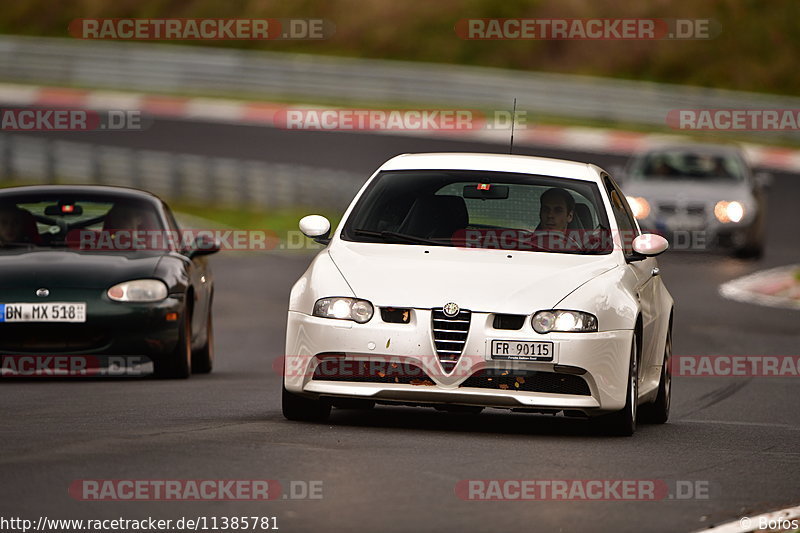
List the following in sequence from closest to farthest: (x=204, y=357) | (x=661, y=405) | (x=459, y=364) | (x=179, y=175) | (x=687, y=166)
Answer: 1. (x=459, y=364)
2. (x=661, y=405)
3. (x=204, y=357)
4. (x=687, y=166)
5. (x=179, y=175)

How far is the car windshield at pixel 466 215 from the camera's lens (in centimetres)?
1004

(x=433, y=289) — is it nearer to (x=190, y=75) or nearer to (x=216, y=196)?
(x=216, y=196)

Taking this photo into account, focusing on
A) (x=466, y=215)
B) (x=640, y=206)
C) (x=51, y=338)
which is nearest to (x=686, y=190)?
(x=640, y=206)

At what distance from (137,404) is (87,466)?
109 inches

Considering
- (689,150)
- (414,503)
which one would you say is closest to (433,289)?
(414,503)

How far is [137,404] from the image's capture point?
1055 cm

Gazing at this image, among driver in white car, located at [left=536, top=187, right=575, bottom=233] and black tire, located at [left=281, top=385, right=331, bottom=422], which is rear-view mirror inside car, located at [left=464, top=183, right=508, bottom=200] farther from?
black tire, located at [left=281, top=385, right=331, bottom=422]

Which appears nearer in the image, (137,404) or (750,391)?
(137,404)

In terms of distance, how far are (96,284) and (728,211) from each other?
13.1 m

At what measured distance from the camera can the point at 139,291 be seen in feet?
40.5

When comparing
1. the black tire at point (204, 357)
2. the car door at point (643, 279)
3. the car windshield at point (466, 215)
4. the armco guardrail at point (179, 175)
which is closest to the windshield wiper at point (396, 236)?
the car windshield at point (466, 215)

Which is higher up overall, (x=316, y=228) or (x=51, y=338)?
(x=316, y=228)

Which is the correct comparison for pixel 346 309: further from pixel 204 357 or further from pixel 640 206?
pixel 640 206

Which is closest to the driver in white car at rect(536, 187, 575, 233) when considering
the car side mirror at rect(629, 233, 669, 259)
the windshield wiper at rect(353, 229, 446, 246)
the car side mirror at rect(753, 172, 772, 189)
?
the car side mirror at rect(629, 233, 669, 259)
